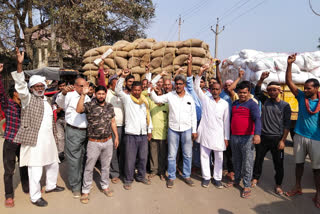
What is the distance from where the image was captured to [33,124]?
2822 mm

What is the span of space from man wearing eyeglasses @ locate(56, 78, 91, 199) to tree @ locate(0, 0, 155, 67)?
765 cm

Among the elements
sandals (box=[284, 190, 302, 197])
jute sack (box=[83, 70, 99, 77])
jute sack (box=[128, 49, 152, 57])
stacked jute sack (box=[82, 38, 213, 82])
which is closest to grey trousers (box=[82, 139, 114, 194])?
sandals (box=[284, 190, 302, 197])

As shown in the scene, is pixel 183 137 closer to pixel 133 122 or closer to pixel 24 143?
pixel 133 122

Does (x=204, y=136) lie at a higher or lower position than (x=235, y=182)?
higher

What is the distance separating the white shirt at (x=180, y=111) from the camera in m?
3.52

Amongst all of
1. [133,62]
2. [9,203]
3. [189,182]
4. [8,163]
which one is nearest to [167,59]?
[133,62]

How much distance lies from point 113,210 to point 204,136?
68.8 inches

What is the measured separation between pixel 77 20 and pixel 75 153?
8659 mm

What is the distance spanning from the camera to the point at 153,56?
274 inches

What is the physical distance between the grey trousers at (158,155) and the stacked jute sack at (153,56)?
307 centimetres

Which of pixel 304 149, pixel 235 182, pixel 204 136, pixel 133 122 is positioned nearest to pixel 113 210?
pixel 133 122

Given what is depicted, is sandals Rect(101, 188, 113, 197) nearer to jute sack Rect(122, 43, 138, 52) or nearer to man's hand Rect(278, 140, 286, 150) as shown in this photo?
man's hand Rect(278, 140, 286, 150)

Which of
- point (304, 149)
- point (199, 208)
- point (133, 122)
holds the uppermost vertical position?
point (133, 122)

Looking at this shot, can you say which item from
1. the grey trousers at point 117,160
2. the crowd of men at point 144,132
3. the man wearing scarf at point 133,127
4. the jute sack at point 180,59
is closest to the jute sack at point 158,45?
the jute sack at point 180,59
